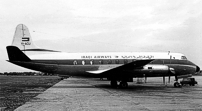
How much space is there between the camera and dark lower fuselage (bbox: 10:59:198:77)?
69.1 ft

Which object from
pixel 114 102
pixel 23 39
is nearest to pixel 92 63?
pixel 23 39

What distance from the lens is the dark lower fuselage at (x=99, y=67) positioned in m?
21.1

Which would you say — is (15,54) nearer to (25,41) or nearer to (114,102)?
(25,41)

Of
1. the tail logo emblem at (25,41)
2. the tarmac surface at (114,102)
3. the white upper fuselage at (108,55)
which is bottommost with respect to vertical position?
the tarmac surface at (114,102)

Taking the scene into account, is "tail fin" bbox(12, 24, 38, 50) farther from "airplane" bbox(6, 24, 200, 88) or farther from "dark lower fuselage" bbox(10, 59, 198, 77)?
"dark lower fuselage" bbox(10, 59, 198, 77)

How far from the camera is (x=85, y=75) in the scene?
2205 centimetres

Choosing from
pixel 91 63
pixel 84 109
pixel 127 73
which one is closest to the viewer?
pixel 84 109

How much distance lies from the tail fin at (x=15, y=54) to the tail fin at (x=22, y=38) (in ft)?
4.78

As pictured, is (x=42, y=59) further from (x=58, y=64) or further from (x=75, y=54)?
(x=75, y=54)

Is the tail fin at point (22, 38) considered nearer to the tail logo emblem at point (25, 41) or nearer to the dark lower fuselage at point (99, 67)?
the tail logo emblem at point (25, 41)

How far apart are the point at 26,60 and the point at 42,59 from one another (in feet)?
5.05

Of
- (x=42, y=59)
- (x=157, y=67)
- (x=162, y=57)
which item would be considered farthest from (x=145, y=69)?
(x=42, y=59)

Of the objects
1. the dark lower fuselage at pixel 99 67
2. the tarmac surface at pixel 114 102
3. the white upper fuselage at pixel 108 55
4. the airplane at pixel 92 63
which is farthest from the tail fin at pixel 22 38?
the tarmac surface at pixel 114 102

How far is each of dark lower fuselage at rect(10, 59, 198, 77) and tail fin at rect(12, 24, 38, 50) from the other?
1.81 meters
